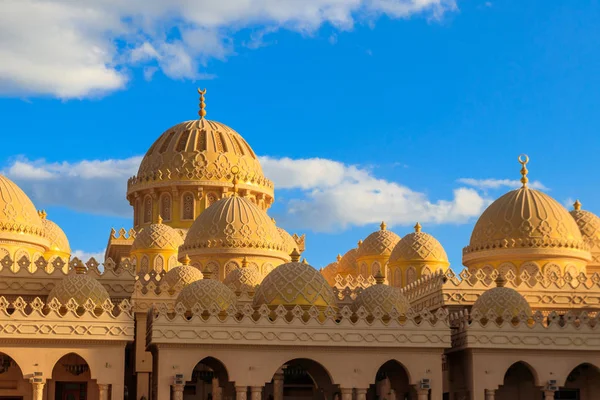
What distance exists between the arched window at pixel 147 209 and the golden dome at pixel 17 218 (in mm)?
11324

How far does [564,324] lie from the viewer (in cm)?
3625

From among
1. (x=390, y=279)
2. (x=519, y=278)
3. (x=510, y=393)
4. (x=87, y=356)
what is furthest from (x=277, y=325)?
(x=390, y=279)

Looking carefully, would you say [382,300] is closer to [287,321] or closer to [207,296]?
[287,321]

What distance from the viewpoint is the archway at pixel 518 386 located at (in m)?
37.2

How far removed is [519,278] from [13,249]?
758 inches

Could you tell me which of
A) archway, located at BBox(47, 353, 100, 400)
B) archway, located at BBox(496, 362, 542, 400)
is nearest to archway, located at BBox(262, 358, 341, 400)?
archway, located at BBox(496, 362, 542, 400)

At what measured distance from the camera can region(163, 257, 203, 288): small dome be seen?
1602 inches

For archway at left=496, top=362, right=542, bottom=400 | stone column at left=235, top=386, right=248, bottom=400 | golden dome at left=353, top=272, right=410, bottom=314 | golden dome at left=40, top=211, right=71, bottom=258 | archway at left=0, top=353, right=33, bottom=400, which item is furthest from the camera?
golden dome at left=40, top=211, right=71, bottom=258

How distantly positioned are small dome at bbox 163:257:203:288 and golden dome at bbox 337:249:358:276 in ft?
55.3

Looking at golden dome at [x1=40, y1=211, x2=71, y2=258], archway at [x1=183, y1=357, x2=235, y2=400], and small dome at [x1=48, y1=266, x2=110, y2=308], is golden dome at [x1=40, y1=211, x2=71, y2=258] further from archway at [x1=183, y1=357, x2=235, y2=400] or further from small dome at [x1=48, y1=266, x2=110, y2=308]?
small dome at [x1=48, y1=266, x2=110, y2=308]

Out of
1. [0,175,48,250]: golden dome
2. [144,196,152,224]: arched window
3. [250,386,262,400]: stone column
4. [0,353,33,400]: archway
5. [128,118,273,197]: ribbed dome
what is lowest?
[250,386,262,400]: stone column

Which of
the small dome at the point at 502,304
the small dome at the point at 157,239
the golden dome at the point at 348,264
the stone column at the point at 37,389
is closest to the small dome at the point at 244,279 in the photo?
the small dome at the point at 157,239

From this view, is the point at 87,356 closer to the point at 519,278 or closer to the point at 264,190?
the point at 519,278

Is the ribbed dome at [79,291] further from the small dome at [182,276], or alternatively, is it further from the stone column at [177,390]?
the small dome at [182,276]
